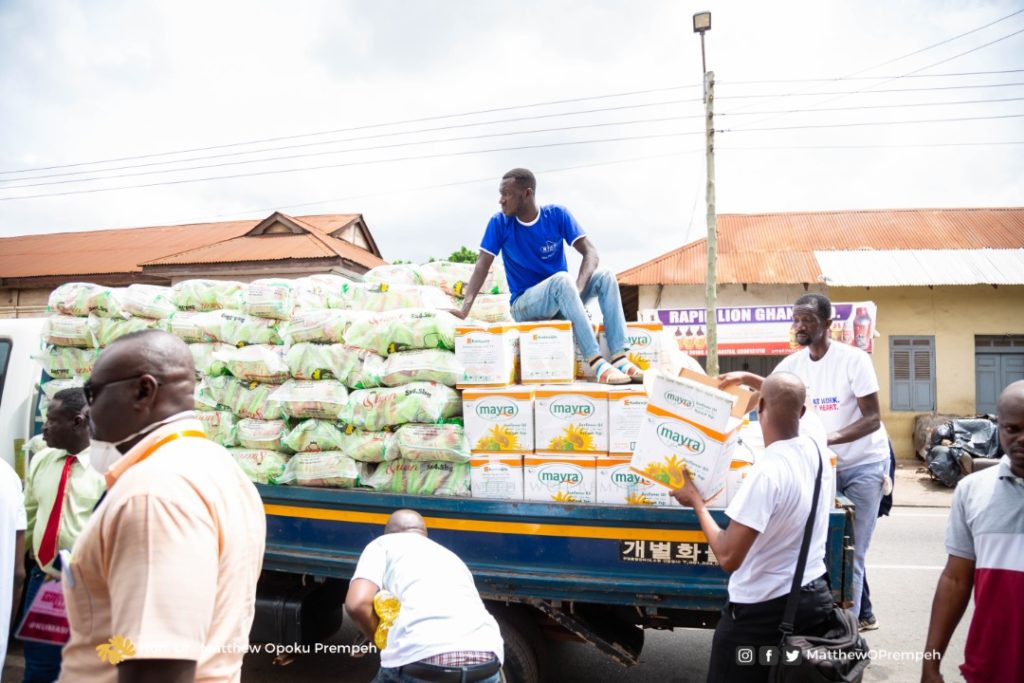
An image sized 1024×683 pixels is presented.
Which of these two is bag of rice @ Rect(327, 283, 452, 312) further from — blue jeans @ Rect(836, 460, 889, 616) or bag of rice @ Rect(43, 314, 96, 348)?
blue jeans @ Rect(836, 460, 889, 616)

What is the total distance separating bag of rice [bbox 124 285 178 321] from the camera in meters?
3.93

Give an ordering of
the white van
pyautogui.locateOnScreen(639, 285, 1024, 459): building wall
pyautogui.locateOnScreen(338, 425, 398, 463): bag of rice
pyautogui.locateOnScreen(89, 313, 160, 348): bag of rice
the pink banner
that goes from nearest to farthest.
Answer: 1. the pink banner
2. pyautogui.locateOnScreen(338, 425, 398, 463): bag of rice
3. pyautogui.locateOnScreen(89, 313, 160, 348): bag of rice
4. the white van
5. pyautogui.locateOnScreen(639, 285, 1024, 459): building wall

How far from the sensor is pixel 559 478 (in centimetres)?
296

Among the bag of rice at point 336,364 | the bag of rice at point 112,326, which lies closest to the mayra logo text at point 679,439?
the bag of rice at point 336,364

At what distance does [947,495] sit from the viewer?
979 cm

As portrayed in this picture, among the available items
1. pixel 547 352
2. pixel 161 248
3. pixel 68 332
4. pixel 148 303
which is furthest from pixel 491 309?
pixel 161 248

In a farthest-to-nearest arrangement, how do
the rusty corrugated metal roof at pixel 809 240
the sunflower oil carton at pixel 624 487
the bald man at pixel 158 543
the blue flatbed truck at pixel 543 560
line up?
the rusty corrugated metal roof at pixel 809 240 < the sunflower oil carton at pixel 624 487 < the blue flatbed truck at pixel 543 560 < the bald man at pixel 158 543

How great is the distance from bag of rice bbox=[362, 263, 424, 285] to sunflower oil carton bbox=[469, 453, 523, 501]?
144 cm

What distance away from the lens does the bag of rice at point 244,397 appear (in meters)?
3.51

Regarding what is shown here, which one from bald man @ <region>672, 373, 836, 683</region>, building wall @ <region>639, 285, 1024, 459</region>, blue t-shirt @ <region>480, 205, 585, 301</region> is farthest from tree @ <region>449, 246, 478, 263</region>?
bald man @ <region>672, 373, 836, 683</region>

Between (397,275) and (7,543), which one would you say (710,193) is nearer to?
(397,275)

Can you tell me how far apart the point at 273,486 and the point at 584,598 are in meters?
1.65

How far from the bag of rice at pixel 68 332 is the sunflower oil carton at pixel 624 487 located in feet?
10.6

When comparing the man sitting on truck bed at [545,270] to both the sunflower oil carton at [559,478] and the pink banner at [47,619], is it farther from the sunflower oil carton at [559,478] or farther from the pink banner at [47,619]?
the pink banner at [47,619]
